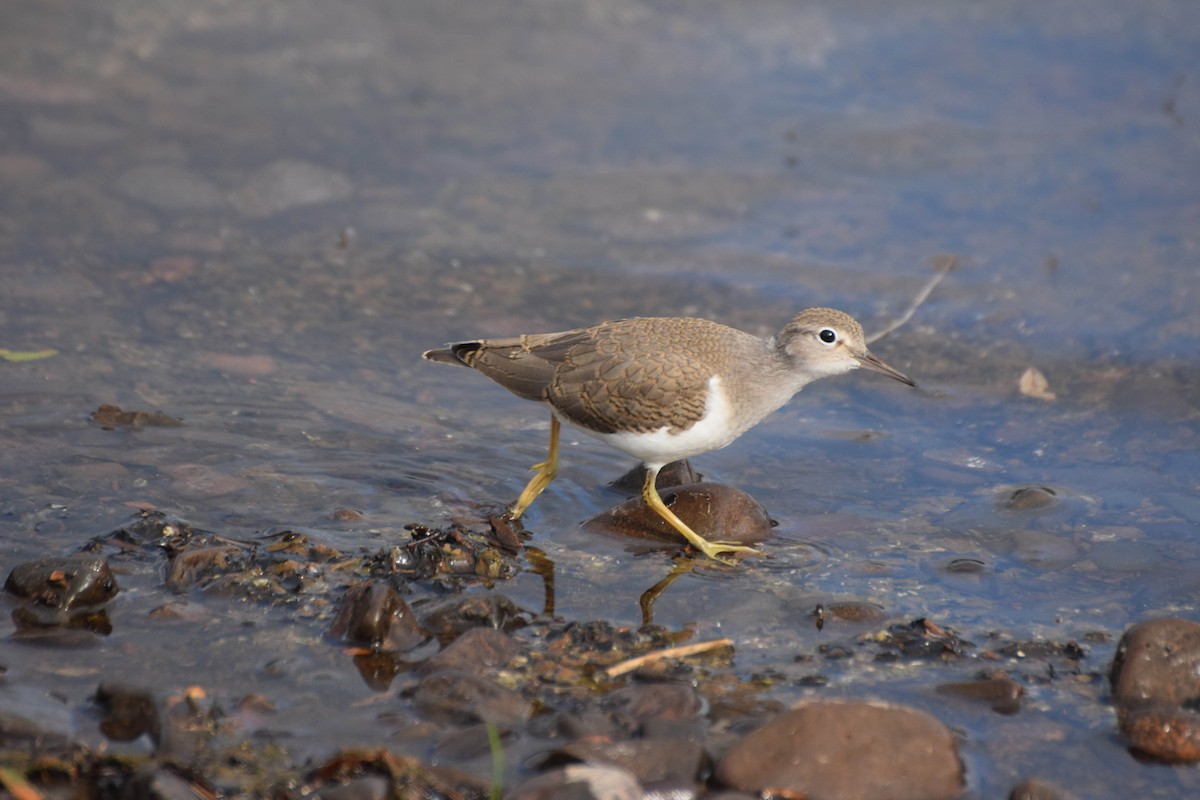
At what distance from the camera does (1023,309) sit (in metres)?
9.60

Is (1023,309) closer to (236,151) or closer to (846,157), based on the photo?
(846,157)

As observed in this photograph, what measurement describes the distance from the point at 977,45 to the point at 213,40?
7.99 meters

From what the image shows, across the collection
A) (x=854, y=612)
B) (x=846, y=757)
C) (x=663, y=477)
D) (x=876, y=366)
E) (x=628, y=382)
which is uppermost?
(x=876, y=366)

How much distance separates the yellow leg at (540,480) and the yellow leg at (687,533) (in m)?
0.61

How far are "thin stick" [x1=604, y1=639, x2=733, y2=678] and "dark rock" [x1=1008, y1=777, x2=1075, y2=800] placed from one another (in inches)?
56.3

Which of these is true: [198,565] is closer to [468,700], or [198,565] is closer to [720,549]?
[468,700]

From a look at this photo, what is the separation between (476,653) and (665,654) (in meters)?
0.82

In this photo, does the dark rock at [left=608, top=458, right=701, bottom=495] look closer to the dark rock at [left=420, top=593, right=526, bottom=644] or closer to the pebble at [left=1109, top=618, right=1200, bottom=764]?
the dark rock at [left=420, top=593, right=526, bottom=644]

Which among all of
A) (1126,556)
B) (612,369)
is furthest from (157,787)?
(1126,556)

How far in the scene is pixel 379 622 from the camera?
525 cm

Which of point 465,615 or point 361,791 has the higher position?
point 465,615

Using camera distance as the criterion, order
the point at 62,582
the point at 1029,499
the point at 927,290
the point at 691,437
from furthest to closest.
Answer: the point at 927,290 < the point at 1029,499 < the point at 691,437 < the point at 62,582

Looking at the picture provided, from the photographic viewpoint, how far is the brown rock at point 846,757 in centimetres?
443

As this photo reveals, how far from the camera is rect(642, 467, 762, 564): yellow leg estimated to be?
21.0 feet
